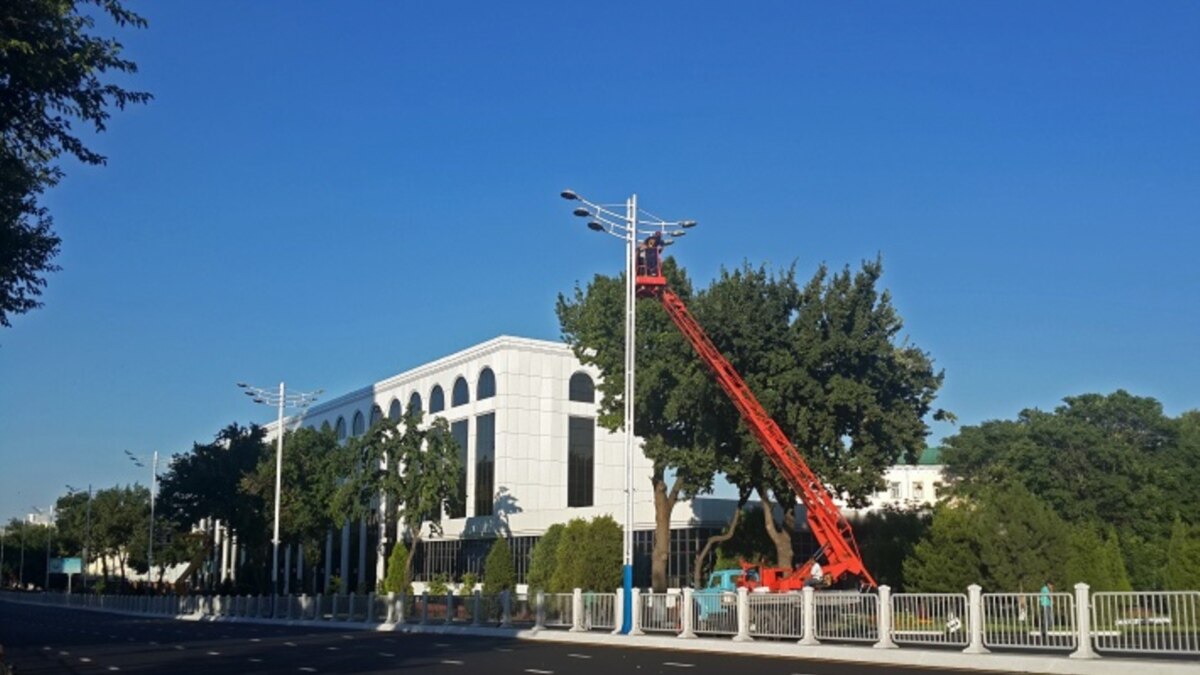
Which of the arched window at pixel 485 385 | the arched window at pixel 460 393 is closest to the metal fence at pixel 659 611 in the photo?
the arched window at pixel 485 385

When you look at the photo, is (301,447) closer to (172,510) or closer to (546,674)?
(172,510)

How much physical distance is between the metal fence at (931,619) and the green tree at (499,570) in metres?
36.9

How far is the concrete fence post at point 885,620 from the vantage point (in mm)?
26406

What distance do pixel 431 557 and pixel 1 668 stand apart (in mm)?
61682

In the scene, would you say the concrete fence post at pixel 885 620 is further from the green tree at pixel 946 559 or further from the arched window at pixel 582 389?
the arched window at pixel 582 389

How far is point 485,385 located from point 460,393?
325 centimetres

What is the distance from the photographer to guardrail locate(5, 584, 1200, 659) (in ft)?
73.0

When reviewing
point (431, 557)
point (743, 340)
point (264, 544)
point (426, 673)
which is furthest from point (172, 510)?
point (426, 673)

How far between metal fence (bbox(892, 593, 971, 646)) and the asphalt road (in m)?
2.39

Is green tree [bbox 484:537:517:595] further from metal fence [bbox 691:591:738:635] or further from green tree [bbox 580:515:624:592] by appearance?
metal fence [bbox 691:591:738:635]

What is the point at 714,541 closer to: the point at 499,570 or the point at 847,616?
the point at 499,570

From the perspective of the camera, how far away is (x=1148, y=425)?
95.3m

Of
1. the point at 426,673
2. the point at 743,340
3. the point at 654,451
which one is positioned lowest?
the point at 426,673

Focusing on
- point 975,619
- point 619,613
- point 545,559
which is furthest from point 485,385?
point 975,619
